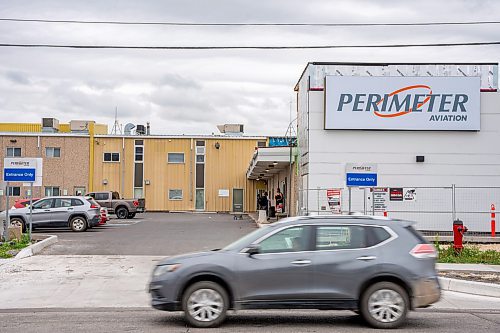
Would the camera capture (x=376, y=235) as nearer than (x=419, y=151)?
Yes

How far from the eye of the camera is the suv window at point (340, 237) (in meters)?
10.4

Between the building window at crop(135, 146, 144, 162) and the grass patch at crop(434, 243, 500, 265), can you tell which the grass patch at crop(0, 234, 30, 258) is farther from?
the building window at crop(135, 146, 144, 162)

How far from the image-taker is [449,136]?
30.9 m

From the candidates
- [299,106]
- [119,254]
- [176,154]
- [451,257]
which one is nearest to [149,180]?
[176,154]

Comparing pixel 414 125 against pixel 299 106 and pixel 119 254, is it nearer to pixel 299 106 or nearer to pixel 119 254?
pixel 299 106

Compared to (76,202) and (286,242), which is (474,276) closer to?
(286,242)

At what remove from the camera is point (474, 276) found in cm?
1602

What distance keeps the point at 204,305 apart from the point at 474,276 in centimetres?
814

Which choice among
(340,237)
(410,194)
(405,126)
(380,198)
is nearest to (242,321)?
(340,237)

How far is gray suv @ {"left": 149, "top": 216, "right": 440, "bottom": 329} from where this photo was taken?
33.2 ft

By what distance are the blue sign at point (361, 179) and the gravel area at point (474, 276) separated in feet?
12.6

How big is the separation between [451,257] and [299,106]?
18.3m

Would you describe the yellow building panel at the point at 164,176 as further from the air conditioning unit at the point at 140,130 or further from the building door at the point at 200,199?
the air conditioning unit at the point at 140,130

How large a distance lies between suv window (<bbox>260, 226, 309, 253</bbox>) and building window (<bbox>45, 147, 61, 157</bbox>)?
53805 mm
